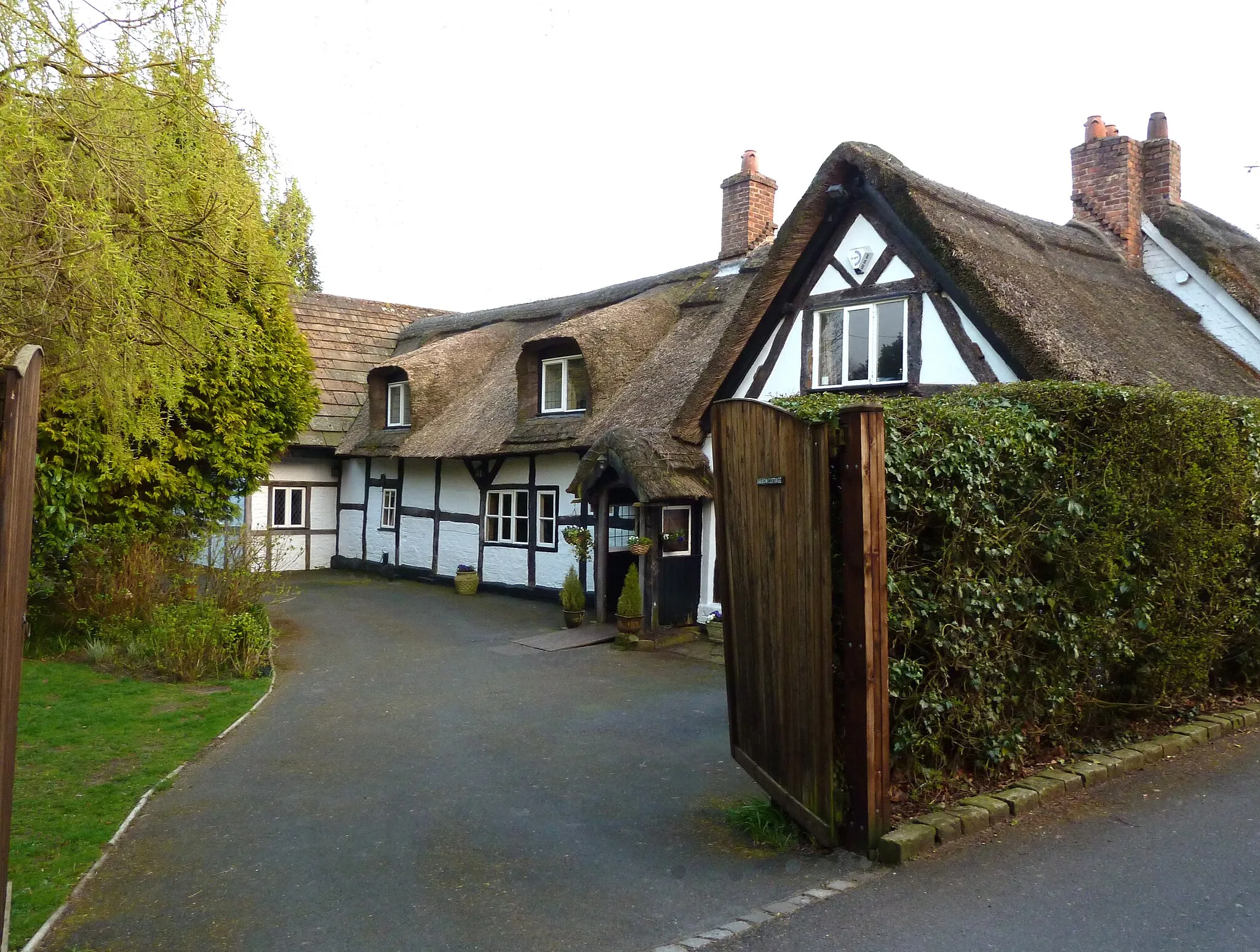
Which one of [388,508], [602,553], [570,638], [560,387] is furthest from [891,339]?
[388,508]

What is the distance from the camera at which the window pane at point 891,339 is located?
1126cm

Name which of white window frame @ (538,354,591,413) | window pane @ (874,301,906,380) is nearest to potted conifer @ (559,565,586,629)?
white window frame @ (538,354,591,413)

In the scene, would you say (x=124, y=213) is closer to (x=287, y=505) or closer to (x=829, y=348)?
(x=829, y=348)

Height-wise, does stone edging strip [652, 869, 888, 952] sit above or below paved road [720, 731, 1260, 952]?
below

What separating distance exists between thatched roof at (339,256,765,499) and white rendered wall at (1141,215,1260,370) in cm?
582

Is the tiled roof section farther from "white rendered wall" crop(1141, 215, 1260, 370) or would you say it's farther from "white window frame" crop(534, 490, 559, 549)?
"white rendered wall" crop(1141, 215, 1260, 370)

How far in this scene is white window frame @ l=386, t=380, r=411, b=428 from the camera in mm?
19922

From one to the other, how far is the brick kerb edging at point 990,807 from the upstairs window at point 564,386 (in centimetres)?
1104

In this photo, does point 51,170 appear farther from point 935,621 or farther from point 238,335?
point 935,621

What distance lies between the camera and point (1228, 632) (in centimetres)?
710

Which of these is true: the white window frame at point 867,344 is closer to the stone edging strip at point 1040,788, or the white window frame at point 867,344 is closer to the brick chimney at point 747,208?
the brick chimney at point 747,208

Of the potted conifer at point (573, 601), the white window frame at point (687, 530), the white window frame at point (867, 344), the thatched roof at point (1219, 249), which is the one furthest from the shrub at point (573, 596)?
the thatched roof at point (1219, 249)

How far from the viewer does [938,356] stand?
1087cm

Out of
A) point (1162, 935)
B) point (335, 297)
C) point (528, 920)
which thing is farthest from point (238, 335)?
point (335, 297)
